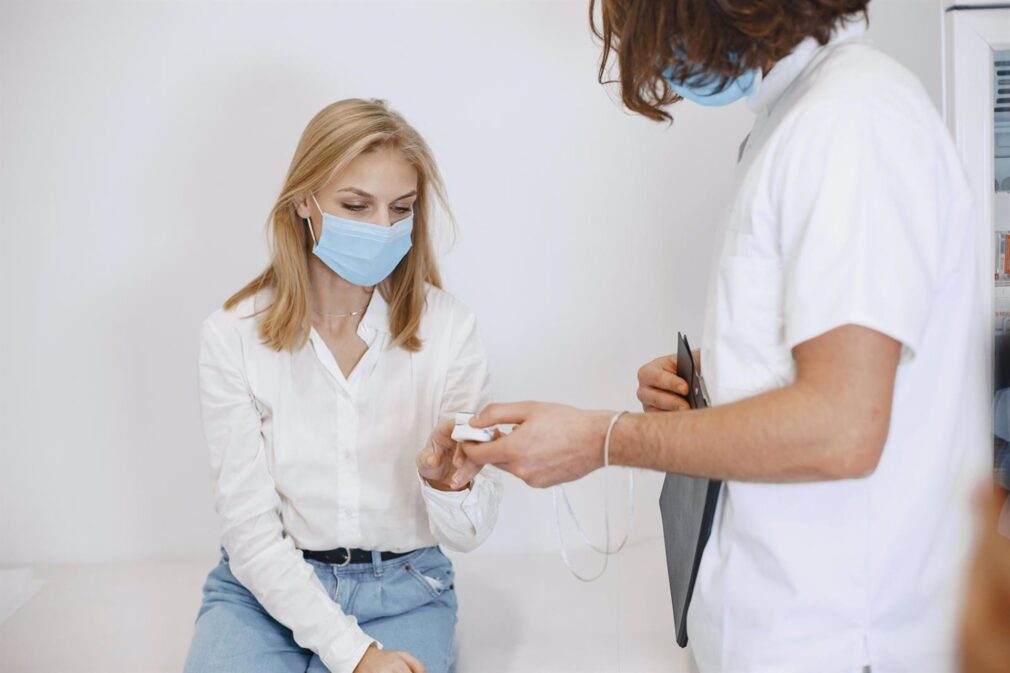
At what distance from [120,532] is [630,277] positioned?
146 centimetres

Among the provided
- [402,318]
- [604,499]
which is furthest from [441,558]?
[604,499]

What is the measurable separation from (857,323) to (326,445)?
111 centimetres

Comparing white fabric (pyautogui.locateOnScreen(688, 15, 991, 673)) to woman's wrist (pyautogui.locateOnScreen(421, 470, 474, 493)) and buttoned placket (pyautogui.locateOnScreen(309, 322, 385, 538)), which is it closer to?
woman's wrist (pyautogui.locateOnScreen(421, 470, 474, 493))

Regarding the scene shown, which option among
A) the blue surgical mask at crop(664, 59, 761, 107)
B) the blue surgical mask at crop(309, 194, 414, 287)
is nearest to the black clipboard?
the blue surgical mask at crop(664, 59, 761, 107)

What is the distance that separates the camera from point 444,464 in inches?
64.1

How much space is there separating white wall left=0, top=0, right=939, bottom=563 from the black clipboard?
1.00 meters

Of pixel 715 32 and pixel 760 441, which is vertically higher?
pixel 715 32

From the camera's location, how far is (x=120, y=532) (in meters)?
2.51

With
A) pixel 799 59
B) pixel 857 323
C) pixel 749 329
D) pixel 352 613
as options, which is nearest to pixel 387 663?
pixel 352 613

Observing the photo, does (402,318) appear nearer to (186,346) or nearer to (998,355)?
(186,346)

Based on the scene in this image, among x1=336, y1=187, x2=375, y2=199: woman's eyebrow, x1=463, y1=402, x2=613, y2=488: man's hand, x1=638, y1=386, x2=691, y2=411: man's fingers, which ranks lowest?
x1=638, y1=386, x2=691, y2=411: man's fingers

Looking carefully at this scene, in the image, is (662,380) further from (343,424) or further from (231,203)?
(231,203)

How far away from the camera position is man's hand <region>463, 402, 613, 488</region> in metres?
1.10

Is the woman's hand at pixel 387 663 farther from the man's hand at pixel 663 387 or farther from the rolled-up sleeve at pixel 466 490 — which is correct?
the man's hand at pixel 663 387
